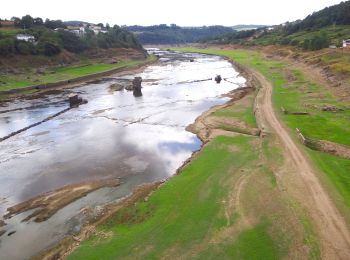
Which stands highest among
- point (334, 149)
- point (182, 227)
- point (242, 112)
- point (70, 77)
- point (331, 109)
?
point (331, 109)

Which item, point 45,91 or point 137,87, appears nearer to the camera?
point 137,87

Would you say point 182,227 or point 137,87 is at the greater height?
point 182,227

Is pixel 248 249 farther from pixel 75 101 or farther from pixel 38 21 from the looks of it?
pixel 38 21

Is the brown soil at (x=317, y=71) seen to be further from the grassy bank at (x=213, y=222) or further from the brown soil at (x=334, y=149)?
the grassy bank at (x=213, y=222)

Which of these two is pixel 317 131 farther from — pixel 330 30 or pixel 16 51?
pixel 330 30

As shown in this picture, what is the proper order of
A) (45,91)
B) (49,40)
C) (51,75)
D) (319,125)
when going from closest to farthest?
(319,125) → (45,91) → (51,75) → (49,40)

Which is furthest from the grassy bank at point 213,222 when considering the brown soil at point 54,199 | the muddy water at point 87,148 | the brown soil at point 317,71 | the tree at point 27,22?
the tree at point 27,22

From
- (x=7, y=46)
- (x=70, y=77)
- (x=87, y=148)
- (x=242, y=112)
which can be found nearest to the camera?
(x=87, y=148)

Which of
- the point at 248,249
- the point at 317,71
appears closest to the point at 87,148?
the point at 248,249
